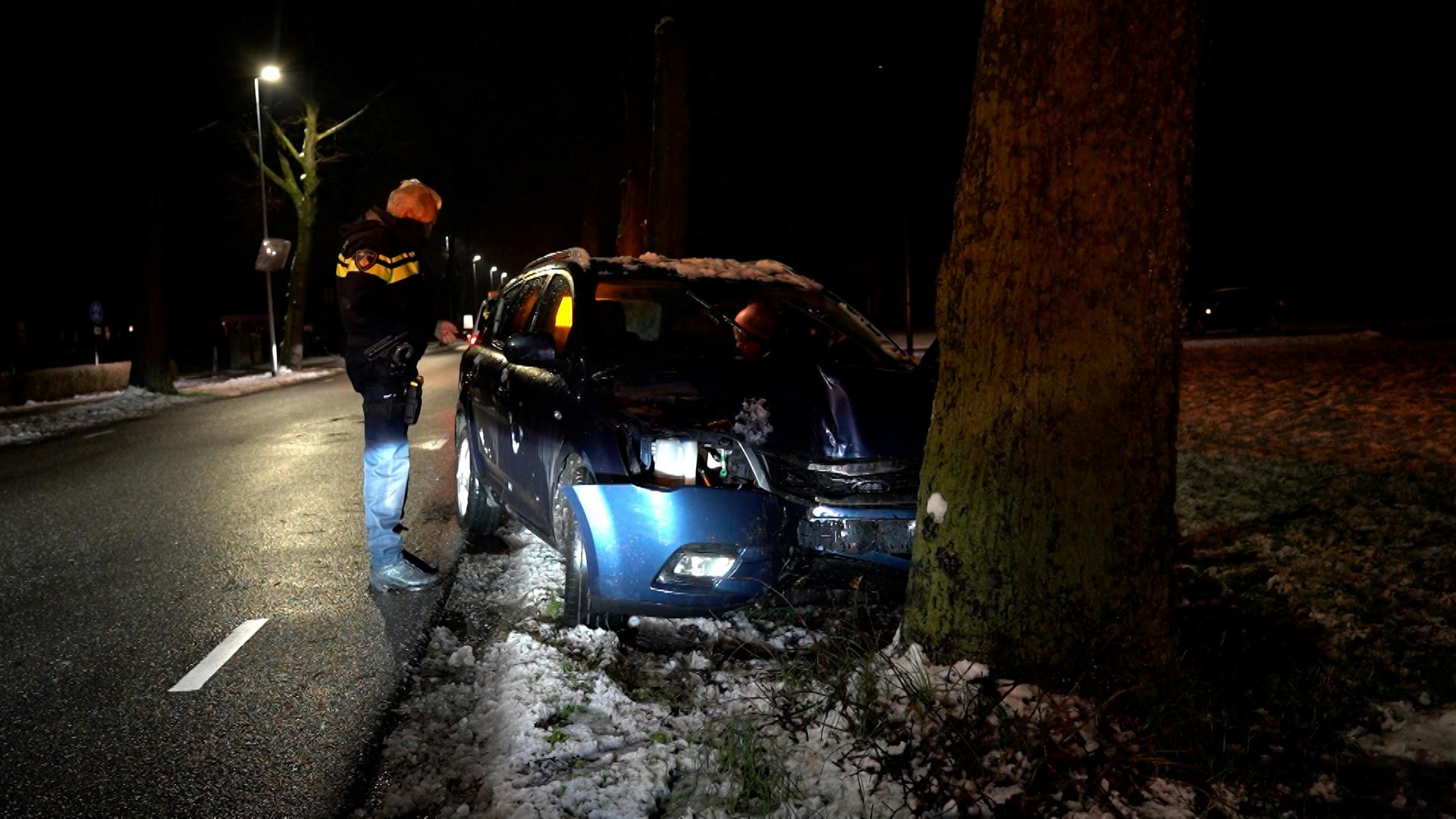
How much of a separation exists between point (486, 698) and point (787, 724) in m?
1.25

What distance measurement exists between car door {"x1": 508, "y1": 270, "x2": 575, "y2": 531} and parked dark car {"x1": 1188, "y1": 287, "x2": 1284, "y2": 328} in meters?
27.7

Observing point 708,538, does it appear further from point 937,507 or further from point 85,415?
point 85,415

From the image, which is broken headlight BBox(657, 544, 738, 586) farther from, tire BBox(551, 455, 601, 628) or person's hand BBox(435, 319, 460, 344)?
person's hand BBox(435, 319, 460, 344)

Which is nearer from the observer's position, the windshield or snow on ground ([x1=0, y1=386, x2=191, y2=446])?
the windshield

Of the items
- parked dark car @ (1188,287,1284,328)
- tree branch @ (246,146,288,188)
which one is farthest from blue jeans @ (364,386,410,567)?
parked dark car @ (1188,287,1284,328)

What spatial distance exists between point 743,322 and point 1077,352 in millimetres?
2820

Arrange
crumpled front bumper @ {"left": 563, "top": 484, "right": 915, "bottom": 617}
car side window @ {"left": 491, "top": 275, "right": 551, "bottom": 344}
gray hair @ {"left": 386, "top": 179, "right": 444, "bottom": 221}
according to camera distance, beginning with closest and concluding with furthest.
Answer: crumpled front bumper @ {"left": 563, "top": 484, "right": 915, "bottom": 617} < gray hair @ {"left": 386, "top": 179, "right": 444, "bottom": 221} < car side window @ {"left": 491, "top": 275, "right": 551, "bottom": 344}

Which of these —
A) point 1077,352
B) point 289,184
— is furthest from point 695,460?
point 289,184

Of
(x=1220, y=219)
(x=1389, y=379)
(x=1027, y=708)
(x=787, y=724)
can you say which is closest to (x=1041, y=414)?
(x=1027, y=708)

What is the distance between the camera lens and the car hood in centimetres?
435

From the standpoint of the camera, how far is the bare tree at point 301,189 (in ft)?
103

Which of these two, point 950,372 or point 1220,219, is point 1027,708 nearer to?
point 950,372

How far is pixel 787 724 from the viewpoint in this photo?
3.28 meters

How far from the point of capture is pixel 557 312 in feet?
19.0
